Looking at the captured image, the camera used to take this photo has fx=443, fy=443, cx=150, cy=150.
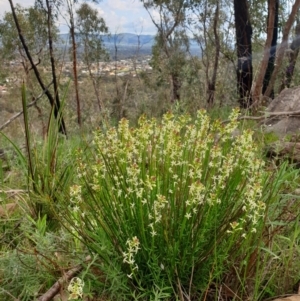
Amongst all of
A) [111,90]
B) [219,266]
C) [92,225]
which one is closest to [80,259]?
[92,225]

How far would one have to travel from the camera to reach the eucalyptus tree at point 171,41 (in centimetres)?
1108

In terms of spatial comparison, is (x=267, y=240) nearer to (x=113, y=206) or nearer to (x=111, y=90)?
(x=113, y=206)

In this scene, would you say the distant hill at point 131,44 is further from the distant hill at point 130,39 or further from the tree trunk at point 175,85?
the tree trunk at point 175,85

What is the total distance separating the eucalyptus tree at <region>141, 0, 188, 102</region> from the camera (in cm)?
1108

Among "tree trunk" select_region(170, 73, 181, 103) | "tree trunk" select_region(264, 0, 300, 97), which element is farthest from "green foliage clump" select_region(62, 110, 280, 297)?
"tree trunk" select_region(170, 73, 181, 103)

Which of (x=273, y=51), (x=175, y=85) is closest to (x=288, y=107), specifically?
(x=273, y=51)

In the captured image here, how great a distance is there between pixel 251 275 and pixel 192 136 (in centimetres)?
47

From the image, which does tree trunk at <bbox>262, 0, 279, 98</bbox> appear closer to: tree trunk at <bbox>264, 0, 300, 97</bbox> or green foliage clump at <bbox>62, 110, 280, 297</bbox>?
tree trunk at <bbox>264, 0, 300, 97</bbox>

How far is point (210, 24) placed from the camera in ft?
34.3

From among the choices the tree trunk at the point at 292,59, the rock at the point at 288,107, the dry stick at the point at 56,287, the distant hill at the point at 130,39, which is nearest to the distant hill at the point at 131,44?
the distant hill at the point at 130,39

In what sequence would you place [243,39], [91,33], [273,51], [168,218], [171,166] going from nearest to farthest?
[168,218]
[171,166]
[273,51]
[243,39]
[91,33]

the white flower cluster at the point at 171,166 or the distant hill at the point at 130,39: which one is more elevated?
the distant hill at the point at 130,39

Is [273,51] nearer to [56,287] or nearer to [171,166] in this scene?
[171,166]

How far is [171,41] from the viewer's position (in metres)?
12.1
